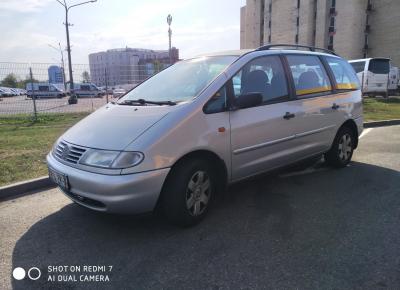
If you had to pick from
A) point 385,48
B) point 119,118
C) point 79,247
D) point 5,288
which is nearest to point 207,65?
point 119,118

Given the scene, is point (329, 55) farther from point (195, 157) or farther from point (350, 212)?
point (195, 157)

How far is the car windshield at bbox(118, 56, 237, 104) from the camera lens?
3670 mm

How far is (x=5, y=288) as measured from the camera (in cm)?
250

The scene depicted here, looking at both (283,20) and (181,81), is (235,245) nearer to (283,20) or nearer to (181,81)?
(181,81)

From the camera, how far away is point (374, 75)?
1800 cm

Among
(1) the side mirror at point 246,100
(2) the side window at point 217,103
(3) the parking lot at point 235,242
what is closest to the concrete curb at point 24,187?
(3) the parking lot at point 235,242

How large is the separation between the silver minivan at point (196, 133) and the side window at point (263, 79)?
0.01 m

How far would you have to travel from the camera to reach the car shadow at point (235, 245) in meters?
2.56

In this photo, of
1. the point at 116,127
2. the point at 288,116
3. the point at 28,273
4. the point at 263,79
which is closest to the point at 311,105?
the point at 288,116

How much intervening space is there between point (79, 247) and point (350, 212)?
9.18ft

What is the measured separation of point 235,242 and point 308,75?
8.84ft

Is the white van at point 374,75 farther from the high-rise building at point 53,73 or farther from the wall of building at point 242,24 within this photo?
the wall of building at point 242,24

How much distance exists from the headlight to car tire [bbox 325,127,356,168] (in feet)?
11.5

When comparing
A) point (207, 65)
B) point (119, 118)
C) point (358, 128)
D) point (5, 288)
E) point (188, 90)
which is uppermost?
point (207, 65)
